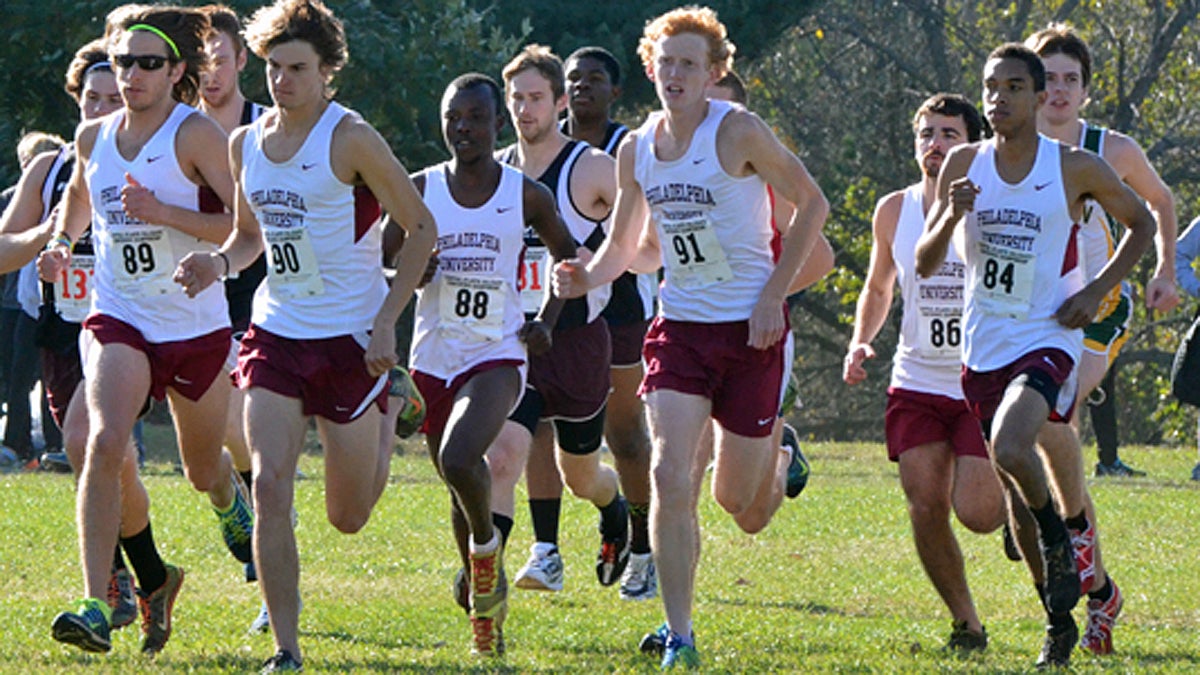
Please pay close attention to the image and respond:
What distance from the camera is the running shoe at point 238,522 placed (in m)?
8.69

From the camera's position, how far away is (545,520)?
9.55m

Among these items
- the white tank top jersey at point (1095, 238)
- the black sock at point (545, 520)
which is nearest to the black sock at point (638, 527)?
the black sock at point (545, 520)

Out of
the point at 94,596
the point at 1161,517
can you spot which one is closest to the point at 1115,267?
the point at 94,596

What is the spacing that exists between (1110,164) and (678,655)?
9.96 ft

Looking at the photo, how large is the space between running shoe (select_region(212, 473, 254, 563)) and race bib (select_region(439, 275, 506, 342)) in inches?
53.2

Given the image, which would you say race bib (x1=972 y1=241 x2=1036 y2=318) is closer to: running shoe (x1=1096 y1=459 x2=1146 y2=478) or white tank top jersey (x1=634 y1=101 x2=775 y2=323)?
white tank top jersey (x1=634 y1=101 x2=775 y2=323)

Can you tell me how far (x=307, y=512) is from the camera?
13.6m

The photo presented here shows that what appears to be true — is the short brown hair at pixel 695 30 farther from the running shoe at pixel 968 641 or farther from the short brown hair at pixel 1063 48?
the running shoe at pixel 968 641

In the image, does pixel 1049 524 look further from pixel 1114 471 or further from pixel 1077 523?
pixel 1114 471

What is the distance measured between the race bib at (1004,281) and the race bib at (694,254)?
893 millimetres

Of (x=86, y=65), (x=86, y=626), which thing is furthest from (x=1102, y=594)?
(x=86, y=65)

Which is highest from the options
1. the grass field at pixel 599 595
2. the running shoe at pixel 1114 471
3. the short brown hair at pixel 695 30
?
the short brown hair at pixel 695 30

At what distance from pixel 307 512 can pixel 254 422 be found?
6.61m

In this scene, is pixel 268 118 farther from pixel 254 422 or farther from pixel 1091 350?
pixel 1091 350
